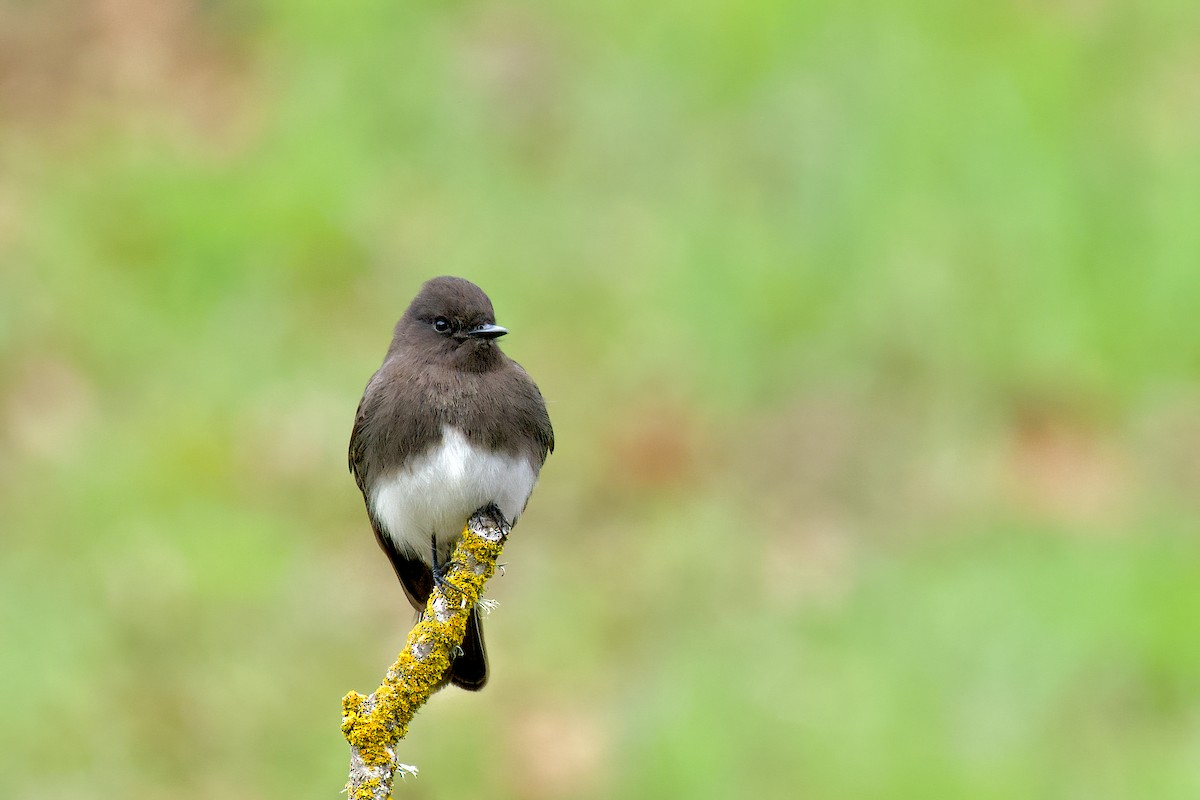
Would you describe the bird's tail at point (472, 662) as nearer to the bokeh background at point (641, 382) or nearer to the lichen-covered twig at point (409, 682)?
the lichen-covered twig at point (409, 682)

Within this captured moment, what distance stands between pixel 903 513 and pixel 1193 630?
1676 millimetres

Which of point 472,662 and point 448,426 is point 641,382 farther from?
point 472,662

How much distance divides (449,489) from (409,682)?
1.79m

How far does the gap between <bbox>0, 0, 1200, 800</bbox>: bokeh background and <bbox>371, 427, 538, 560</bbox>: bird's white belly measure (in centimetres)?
297

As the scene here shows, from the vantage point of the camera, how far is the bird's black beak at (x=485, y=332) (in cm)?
490

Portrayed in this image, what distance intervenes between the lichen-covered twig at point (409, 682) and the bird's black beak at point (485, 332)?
94 centimetres

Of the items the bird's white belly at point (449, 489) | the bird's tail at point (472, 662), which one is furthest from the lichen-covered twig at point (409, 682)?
the bird's white belly at point (449, 489)

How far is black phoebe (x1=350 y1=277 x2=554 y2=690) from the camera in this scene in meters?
4.98

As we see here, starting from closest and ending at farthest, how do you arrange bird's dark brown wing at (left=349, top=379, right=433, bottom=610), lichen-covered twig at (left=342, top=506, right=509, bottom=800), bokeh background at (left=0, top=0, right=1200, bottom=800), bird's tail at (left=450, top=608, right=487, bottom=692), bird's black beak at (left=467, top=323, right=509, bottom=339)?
lichen-covered twig at (left=342, top=506, right=509, bottom=800) → bird's tail at (left=450, top=608, right=487, bottom=692) → bird's black beak at (left=467, top=323, right=509, bottom=339) → bird's dark brown wing at (left=349, top=379, right=433, bottom=610) → bokeh background at (left=0, top=0, right=1200, bottom=800)

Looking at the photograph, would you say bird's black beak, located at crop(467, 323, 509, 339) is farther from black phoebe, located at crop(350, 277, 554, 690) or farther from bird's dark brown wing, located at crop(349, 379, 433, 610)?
bird's dark brown wing, located at crop(349, 379, 433, 610)

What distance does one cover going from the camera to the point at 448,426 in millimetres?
5000

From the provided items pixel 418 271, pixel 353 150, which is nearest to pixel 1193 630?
pixel 418 271

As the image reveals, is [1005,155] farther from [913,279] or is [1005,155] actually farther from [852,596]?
[852,596]

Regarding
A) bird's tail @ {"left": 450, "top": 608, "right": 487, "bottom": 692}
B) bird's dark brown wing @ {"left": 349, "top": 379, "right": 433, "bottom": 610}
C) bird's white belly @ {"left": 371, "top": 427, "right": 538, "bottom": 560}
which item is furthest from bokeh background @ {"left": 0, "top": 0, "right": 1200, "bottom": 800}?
bird's tail @ {"left": 450, "top": 608, "right": 487, "bottom": 692}
